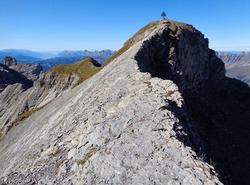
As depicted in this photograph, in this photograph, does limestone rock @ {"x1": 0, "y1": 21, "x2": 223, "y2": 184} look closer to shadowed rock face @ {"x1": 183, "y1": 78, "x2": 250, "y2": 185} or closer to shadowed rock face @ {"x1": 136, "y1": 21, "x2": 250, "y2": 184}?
shadowed rock face @ {"x1": 183, "y1": 78, "x2": 250, "y2": 185}

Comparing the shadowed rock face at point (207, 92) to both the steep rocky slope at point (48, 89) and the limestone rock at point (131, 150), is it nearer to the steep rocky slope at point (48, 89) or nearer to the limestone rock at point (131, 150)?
the limestone rock at point (131, 150)

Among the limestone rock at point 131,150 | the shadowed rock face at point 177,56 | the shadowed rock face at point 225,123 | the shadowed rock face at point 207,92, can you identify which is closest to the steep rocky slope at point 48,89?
the shadowed rock face at point 177,56

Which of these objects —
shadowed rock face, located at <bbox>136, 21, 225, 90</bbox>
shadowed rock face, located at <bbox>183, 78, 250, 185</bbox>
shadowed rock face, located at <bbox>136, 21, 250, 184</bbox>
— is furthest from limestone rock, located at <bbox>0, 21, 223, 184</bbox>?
shadowed rock face, located at <bbox>136, 21, 225, 90</bbox>

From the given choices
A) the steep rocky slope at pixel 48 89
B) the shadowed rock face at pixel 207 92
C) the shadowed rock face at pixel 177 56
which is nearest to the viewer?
the shadowed rock face at pixel 207 92

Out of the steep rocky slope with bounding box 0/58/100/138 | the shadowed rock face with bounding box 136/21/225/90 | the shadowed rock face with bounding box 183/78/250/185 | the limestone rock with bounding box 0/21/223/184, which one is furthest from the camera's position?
the steep rocky slope with bounding box 0/58/100/138

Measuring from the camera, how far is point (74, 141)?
47.9 ft

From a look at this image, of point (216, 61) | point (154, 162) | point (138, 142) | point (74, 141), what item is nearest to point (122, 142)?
point (138, 142)

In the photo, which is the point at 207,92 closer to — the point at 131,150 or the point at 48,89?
the point at 131,150

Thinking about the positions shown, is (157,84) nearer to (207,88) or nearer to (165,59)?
(165,59)

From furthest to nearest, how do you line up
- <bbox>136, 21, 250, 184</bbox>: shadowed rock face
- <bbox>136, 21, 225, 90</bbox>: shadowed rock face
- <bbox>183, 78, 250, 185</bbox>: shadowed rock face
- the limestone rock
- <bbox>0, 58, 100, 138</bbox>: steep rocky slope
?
1. <bbox>0, 58, 100, 138</bbox>: steep rocky slope
2. <bbox>136, 21, 225, 90</bbox>: shadowed rock face
3. <bbox>136, 21, 250, 184</bbox>: shadowed rock face
4. <bbox>183, 78, 250, 185</bbox>: shadowed rock face
5. the limestone rock

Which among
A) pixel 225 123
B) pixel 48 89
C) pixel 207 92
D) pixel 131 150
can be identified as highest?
pixel 131 150

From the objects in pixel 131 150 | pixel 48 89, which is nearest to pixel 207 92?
pixel 131 150

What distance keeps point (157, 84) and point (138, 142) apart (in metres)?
9.70

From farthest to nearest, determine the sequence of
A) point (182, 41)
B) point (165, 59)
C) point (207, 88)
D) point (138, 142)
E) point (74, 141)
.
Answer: point (207, 88) → point (182, 41) → point (165, 59) → point (74, 141) → point (138, 142)
